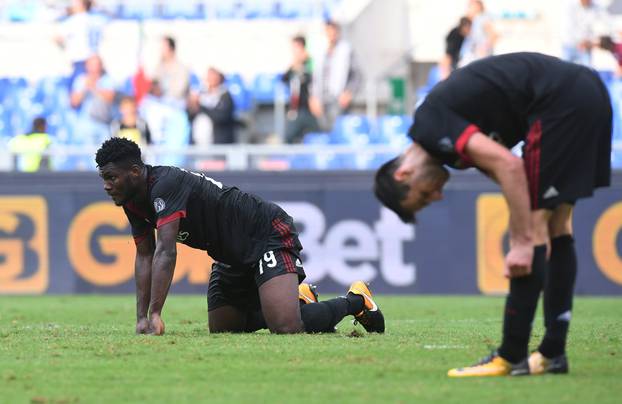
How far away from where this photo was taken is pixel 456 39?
1912 cm

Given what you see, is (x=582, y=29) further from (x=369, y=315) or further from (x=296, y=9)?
A: (x=369, y=315)

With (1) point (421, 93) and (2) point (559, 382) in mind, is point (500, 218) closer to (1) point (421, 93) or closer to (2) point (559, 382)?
(1) point (421, 93)

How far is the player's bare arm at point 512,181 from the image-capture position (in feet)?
18.5

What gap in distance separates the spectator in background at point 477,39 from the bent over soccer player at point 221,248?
415 inches

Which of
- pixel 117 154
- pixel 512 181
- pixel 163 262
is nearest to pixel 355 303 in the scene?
pixel 163 262

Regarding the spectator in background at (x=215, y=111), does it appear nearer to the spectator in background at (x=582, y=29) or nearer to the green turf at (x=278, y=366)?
the spectator in background at (x=582, y=29)

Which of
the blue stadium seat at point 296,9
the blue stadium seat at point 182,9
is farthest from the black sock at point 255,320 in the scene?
the blue stadium seat at point 182,9

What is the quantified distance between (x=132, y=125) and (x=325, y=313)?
30.6 feet

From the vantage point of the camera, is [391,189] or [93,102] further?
[93,102]

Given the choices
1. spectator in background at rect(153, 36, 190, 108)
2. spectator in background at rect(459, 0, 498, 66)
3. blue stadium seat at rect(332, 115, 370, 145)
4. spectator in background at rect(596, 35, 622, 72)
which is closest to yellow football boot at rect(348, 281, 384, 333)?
blue stadium seat at rect(332, 115, 370, 145)

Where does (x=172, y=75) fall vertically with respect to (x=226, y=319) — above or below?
above

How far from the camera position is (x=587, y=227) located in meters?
15.7

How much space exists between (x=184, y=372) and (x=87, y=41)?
15.6 m

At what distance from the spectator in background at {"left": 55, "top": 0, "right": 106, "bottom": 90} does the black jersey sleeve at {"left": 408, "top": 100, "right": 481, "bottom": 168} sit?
15799 millimetres
